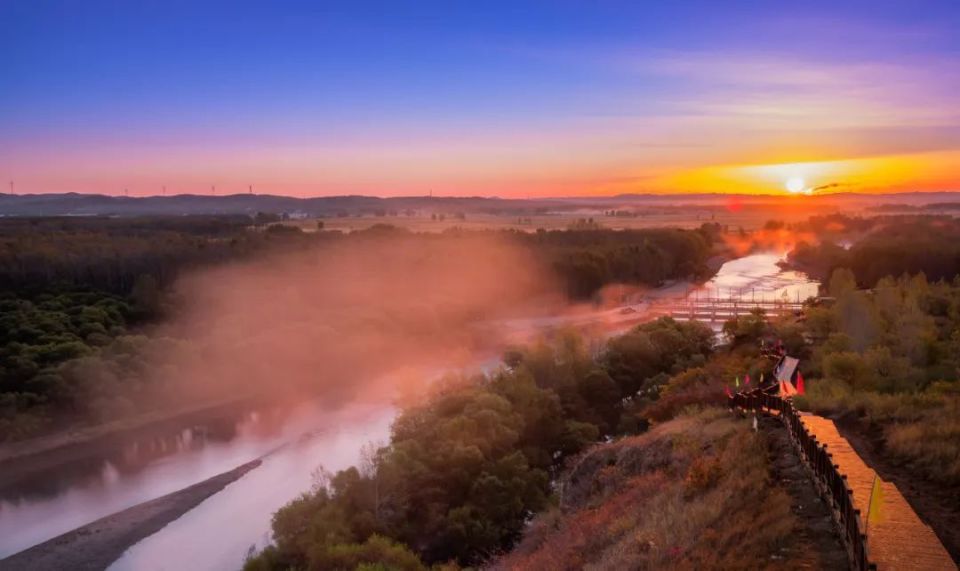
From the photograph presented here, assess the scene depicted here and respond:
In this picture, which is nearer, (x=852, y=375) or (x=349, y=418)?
(x=852, y=375)

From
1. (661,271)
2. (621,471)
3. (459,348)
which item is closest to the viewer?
(621,471)

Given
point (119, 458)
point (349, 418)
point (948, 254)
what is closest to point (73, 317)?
point (119, 458)

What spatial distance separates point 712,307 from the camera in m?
61.1

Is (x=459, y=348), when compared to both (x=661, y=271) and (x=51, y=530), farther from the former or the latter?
(x=661, y=271)

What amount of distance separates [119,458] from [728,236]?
106318 millimetres

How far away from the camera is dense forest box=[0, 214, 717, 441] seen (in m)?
34.5

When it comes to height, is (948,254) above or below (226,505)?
above

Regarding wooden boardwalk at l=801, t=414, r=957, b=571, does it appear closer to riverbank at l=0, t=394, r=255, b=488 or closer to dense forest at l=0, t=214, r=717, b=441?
riverbank at l=0, t=394, r=255, b=488

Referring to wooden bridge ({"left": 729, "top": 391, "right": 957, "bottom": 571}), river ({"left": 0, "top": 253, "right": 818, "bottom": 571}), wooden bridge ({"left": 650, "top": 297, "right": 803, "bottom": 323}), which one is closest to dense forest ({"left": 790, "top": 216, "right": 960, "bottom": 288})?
wooden bridge ({"left": 650, "top": 297, "right": 803, "bottom": 323})

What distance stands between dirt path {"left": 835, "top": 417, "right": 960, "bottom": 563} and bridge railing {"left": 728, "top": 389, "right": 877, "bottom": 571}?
1.00 meters

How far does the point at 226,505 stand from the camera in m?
24.3

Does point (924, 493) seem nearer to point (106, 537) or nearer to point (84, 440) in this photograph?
point (106, 537)

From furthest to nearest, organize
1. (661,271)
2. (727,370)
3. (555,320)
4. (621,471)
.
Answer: (661,271) → (555,320) → (727,370) → (621,471)

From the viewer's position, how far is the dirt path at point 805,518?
762 centimetres
